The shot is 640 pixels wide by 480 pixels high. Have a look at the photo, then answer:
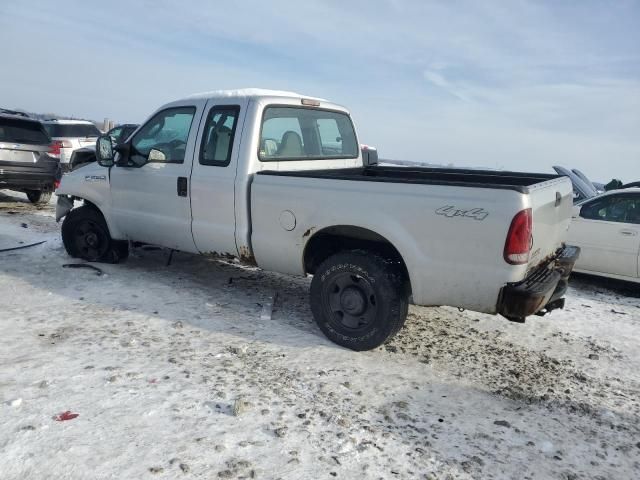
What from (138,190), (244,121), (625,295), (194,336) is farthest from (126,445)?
(625,295)

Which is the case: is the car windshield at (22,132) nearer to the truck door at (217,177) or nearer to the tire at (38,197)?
the tire at (38,197)

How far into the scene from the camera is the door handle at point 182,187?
488cm

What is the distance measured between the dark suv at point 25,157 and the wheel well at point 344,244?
7486 mm

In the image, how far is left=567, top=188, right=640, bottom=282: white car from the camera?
644 centimetres

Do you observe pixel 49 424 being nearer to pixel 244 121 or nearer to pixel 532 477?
pixel 532 477

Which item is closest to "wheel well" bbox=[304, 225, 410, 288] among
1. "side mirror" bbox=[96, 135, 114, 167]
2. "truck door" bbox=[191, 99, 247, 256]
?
"truck door" bbox=[191, 99, 247, 256]

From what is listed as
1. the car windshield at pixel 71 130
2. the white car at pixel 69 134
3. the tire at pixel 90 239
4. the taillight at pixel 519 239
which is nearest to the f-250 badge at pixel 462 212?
the taillight at pixel 519 239

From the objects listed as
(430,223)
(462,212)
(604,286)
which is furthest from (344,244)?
(604,286)

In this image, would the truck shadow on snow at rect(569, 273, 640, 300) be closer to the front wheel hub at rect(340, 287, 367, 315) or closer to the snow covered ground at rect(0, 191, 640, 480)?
the snow covered ground at rect(0, 191, 640, 480)

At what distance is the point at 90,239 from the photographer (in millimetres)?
5996

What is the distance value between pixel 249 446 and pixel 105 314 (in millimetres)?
2416

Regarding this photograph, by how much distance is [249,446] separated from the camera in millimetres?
2650

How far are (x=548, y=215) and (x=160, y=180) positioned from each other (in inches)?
146

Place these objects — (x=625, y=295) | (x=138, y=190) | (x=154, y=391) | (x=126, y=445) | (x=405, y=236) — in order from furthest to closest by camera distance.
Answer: (x=625, y=295)
(x=138, y=190)
(x=405, y=236)
(x=154, y=391)
(x=126, y=445)
